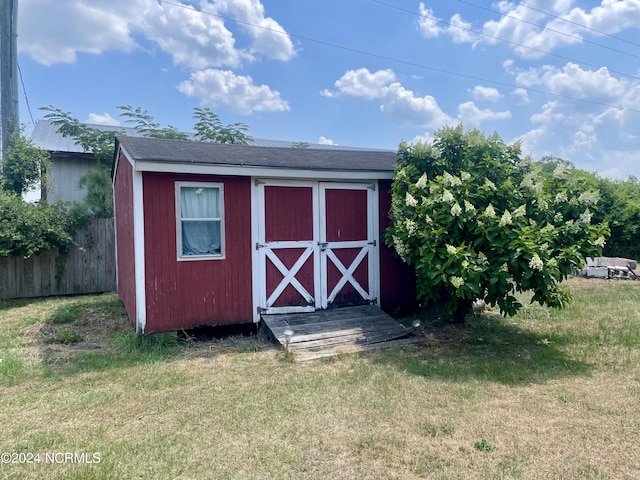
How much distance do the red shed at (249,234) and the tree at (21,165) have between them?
5.93 m

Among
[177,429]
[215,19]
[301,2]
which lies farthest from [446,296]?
[301,2]

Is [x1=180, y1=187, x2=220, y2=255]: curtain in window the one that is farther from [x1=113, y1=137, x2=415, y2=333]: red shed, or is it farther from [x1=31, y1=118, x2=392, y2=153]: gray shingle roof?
[x1=31, y1=118, x2=392, y2=153]: gray shingle roof

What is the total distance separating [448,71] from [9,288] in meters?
16.5

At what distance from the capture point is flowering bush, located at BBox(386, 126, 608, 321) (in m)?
4.68

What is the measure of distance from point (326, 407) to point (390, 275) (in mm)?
3545

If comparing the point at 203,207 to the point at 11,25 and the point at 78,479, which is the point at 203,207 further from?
the point at 11,25

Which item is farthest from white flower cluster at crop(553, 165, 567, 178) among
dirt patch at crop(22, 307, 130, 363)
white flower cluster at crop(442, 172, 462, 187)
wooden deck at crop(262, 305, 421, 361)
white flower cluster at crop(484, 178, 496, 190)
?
dirt patch at crop(22, 307, 130, 363)

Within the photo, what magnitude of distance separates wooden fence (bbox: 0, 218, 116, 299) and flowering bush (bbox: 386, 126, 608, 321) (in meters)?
7.24

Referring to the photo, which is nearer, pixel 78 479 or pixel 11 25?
pixel 78 479

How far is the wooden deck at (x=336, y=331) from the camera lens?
5.07m

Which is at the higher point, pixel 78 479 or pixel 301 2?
pixel 301 2

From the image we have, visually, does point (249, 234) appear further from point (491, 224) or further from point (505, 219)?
point (505, 219)

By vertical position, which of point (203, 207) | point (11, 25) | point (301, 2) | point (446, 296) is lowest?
point (446, 296)

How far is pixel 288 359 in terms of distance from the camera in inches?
187
